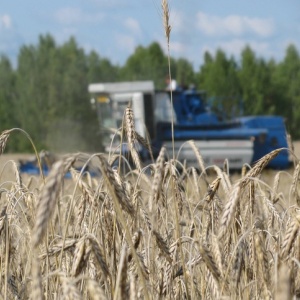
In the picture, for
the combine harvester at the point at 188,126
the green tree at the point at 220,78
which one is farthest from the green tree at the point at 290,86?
the combine harvester at the point at 188,126

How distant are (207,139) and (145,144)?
16839 millimetres

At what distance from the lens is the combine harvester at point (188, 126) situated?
19203 millimetres

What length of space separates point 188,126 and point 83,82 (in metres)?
28.1

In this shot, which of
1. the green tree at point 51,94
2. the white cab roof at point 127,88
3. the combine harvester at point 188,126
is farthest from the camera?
the green tree at point 51,94

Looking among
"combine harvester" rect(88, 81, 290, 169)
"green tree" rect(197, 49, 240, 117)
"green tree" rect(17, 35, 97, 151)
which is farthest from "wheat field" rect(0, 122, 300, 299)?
"green tree" rect(197, 49, 240, 117)

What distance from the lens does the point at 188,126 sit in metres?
20.4

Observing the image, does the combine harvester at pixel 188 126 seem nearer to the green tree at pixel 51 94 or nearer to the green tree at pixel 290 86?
the green tree at pixel 51 94

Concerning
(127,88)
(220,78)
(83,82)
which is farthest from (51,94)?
(127,88)

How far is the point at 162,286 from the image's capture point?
268cm

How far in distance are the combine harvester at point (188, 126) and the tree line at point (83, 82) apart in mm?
19760

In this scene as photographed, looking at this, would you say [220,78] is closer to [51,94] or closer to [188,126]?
[51,94]

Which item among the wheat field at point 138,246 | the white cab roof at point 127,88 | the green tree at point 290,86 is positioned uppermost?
the wheat field at point 138,246

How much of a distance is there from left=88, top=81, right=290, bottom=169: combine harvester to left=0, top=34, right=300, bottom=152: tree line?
19.8 m

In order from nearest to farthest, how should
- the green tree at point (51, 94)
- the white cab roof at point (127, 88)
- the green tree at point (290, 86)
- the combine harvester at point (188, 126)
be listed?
1. the combine harvester at point (188, 126)
2. the white cab roof at point (127, 88)
3. the green tree at point (51, 94)
4. the green tree at point (290, 86)
